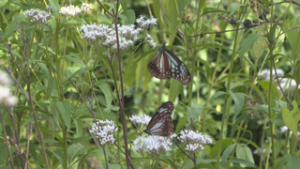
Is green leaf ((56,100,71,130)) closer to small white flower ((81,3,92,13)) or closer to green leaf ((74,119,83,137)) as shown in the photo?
green leaf ((74,119,83,137))

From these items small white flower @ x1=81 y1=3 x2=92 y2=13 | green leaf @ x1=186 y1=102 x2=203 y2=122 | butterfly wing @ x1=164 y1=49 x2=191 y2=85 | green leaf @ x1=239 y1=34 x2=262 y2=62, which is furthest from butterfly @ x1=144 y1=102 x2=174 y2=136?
small white flower @ x1=81 y1=3 x2=92 y2=13

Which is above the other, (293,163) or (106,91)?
(106,91)

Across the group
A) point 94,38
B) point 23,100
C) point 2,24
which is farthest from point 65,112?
point 23,100

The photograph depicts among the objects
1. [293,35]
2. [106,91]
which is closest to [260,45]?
[293,35]

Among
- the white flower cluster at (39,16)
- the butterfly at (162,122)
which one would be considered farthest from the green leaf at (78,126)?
the white flower cluster at (39,16)

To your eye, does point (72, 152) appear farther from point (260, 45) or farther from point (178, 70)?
point (260, 45)

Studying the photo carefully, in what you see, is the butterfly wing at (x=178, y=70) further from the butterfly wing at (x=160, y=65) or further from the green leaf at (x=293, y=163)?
the green leaf at (x=293, y=163)
